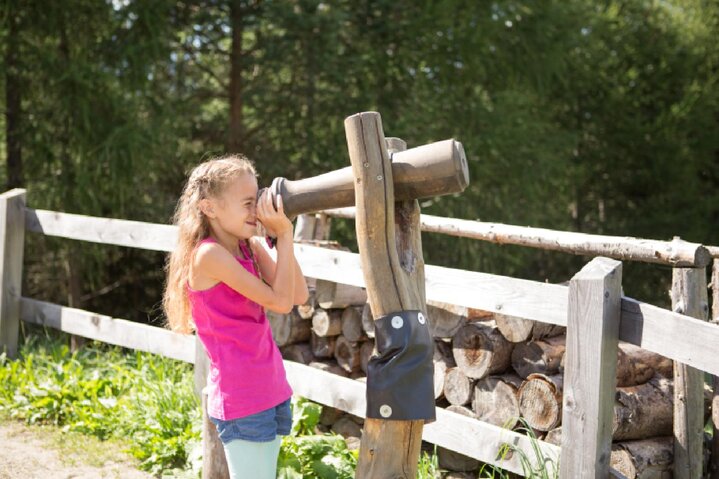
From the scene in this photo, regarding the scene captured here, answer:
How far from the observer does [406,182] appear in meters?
2.46

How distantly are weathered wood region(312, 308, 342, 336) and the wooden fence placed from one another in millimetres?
428

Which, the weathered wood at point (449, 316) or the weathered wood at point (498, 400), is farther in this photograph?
the weathered wood at point (449, 316)

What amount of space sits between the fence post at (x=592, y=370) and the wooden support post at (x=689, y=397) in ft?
2.57

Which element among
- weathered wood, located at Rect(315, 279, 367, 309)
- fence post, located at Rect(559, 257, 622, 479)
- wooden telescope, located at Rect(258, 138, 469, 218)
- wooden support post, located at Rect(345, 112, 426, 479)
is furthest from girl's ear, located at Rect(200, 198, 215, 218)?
weathered wood, located at Rect(315, 279, 367, 309)

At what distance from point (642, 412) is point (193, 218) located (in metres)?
2.24

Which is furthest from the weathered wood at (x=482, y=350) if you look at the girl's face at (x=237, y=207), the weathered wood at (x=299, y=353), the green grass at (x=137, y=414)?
the girl's face at (x=237, y=207)

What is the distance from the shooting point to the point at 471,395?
13.4 feet

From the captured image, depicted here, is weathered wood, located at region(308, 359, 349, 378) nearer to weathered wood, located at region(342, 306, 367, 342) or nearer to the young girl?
weathered wood, located at region(342, 306, 367, 342)

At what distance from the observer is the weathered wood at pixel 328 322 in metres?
4.82

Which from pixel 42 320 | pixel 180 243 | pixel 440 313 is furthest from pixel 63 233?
pixel 180 243

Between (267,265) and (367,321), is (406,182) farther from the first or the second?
(367,321)

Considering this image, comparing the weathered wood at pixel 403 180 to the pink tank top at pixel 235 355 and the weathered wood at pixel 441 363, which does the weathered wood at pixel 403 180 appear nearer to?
the pink tank top at pixel 235 355

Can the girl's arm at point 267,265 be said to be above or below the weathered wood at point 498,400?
above

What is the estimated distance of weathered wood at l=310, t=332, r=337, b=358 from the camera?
4922 mm
